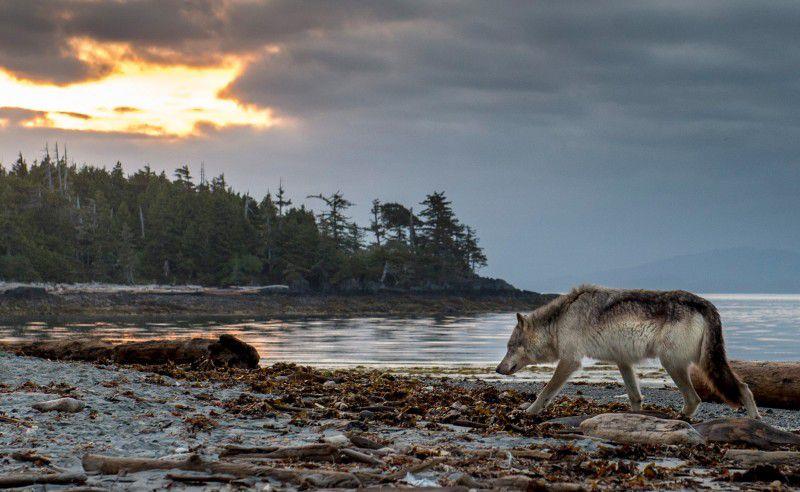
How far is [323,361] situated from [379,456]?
69.0 ft

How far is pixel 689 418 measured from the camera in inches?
480

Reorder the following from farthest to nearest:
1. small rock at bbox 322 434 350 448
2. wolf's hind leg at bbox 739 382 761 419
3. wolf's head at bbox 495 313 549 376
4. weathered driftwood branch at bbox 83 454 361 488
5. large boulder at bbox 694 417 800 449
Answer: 1. wolf's head at bbox 495 313 549 376
2. wolf's hind leg at bbox 739 382 761 419
3. large boulder at bbox 694 417 800 449
4. small rock at bbox 322 434 350 448
5. weathered driftwood branch at bbox 83 454 361 488

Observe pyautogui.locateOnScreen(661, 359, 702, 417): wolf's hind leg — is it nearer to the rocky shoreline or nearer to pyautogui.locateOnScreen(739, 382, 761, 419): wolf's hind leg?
the rocky shoreline

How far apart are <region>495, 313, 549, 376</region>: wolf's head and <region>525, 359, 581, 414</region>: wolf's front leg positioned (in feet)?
3.52

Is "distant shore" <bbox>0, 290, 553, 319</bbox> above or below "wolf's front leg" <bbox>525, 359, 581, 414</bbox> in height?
below

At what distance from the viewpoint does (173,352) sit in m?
19.0

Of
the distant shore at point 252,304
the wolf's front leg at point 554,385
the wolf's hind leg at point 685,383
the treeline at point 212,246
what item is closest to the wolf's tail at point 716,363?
the wolf's hind leg at point 685,383

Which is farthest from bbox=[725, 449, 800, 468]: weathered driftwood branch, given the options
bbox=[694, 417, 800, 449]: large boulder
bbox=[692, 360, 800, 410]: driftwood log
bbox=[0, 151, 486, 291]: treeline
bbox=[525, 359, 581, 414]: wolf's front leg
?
bbox=[0, 151, 486, 291]: treeline

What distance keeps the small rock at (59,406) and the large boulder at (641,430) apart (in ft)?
21.4

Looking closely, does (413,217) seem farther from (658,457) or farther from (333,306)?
(658,457)

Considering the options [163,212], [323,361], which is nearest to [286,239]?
[163,212]

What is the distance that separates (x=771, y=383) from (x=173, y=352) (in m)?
13.4

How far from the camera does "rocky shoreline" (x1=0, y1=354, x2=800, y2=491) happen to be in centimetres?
686

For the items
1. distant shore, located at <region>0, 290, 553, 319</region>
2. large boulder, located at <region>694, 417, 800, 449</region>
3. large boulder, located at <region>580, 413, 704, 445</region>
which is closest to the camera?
large boulder, located at <region>580, 413, 704, 445</region>
